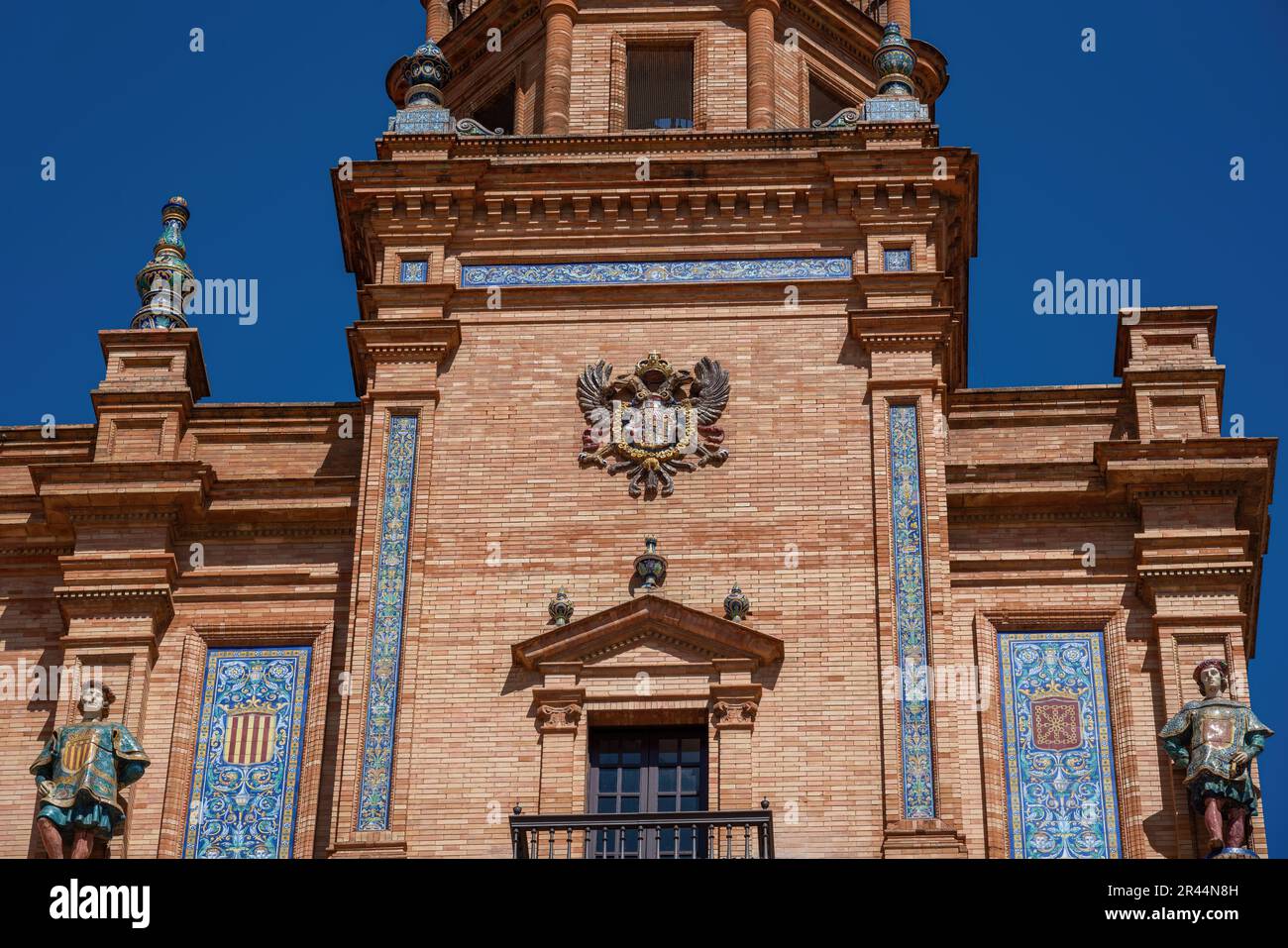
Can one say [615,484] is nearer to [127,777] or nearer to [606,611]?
A: [606,611]

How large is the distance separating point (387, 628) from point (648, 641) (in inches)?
96.9

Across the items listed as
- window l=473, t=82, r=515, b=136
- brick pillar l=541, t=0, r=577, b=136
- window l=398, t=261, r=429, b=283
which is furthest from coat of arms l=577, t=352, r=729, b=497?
window l=473, t=82, r=515, b=136

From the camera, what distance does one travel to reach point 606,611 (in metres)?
28.0

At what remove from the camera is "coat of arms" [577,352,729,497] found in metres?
29.3

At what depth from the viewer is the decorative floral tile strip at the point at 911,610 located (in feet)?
88.2

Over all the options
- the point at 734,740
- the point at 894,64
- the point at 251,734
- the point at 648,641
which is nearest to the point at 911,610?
the point at 734,740

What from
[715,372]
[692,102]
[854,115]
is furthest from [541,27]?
[715,372]

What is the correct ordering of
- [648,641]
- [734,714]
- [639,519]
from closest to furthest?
[734,714]
[648,641]
[639,519]

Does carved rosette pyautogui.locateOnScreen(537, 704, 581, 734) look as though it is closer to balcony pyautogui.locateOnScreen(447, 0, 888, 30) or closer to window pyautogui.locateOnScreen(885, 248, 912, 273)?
window pyautogui.locateOnScreen(885, 248, 912, 273)

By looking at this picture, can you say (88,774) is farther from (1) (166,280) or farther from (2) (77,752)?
(1) (166,280)

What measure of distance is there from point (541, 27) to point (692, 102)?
2.10m

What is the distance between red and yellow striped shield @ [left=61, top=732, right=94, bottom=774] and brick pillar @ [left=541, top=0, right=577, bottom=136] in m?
9.38

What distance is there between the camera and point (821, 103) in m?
35.4

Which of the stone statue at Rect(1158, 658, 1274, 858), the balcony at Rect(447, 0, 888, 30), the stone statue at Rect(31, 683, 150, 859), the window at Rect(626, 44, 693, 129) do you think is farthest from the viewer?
the balcony at Rect(447, 0, 888, 30)
